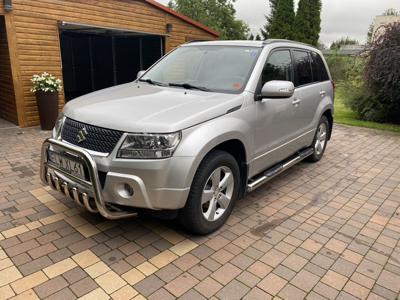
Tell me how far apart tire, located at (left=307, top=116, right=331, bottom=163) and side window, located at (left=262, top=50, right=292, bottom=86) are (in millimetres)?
1509

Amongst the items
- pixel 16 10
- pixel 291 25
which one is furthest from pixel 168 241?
pixel 291 25

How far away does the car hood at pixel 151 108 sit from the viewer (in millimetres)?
2693

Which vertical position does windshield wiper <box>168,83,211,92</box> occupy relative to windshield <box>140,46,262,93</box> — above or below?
below

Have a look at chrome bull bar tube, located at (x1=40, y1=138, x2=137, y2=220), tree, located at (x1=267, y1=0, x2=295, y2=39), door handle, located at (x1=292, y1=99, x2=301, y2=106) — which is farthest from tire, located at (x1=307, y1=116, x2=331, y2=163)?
tree, located at (x1=267, y1=0, x2=295, y2=39)

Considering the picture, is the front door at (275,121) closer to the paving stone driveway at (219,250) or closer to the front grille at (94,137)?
the paving stone driveway at (219,250)

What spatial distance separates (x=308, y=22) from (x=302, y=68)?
22966 millimetres

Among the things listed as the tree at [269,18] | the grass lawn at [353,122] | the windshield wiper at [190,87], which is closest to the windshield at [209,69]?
the windshield wiper at [190,87]

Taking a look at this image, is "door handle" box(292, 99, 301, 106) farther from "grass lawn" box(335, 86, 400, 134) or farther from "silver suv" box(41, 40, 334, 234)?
"grass lawn" box(335, 86, 400, 134)

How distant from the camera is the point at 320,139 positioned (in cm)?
570

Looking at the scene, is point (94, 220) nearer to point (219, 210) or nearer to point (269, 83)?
point (219, 210)

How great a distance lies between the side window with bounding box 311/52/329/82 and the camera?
507 cm

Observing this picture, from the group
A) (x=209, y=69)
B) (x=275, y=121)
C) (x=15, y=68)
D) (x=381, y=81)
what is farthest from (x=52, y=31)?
(x=381, y=81)

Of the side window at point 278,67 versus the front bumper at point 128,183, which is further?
the side window at point 278,67

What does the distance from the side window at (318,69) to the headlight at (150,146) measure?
Answer: 10.7 feet
